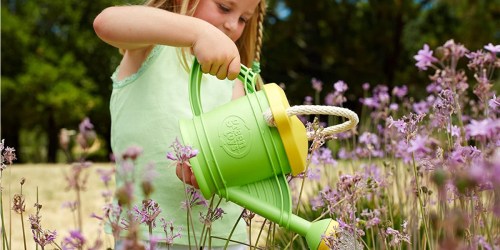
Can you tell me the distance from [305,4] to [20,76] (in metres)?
8.32

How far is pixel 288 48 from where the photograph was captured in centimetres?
1664

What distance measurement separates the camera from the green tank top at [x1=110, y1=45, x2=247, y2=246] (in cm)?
214

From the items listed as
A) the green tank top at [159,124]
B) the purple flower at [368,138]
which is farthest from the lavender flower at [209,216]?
the purple flower at [368,138]

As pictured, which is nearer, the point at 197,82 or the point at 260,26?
the point at 197,82

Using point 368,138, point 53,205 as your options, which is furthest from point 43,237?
point 53,205

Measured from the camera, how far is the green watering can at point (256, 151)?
1.49 metres

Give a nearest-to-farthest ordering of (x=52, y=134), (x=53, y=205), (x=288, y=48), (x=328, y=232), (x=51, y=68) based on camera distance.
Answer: (x=328, y=232) < (x=53, y=205) < (x=288, y=48) < (x=51, y=68) < (x=52, y=134)

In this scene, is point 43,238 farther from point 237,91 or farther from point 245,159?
point 237,91

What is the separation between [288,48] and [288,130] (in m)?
15.3

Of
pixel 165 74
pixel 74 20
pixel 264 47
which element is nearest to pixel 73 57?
pixel 74 20

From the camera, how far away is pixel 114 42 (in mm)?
1707

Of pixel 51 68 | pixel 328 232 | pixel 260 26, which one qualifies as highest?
pixel 51 68

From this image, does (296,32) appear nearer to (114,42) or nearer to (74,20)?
(74,20)

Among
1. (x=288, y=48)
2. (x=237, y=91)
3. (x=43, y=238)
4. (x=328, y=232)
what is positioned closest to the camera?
(x=43, y=238)
